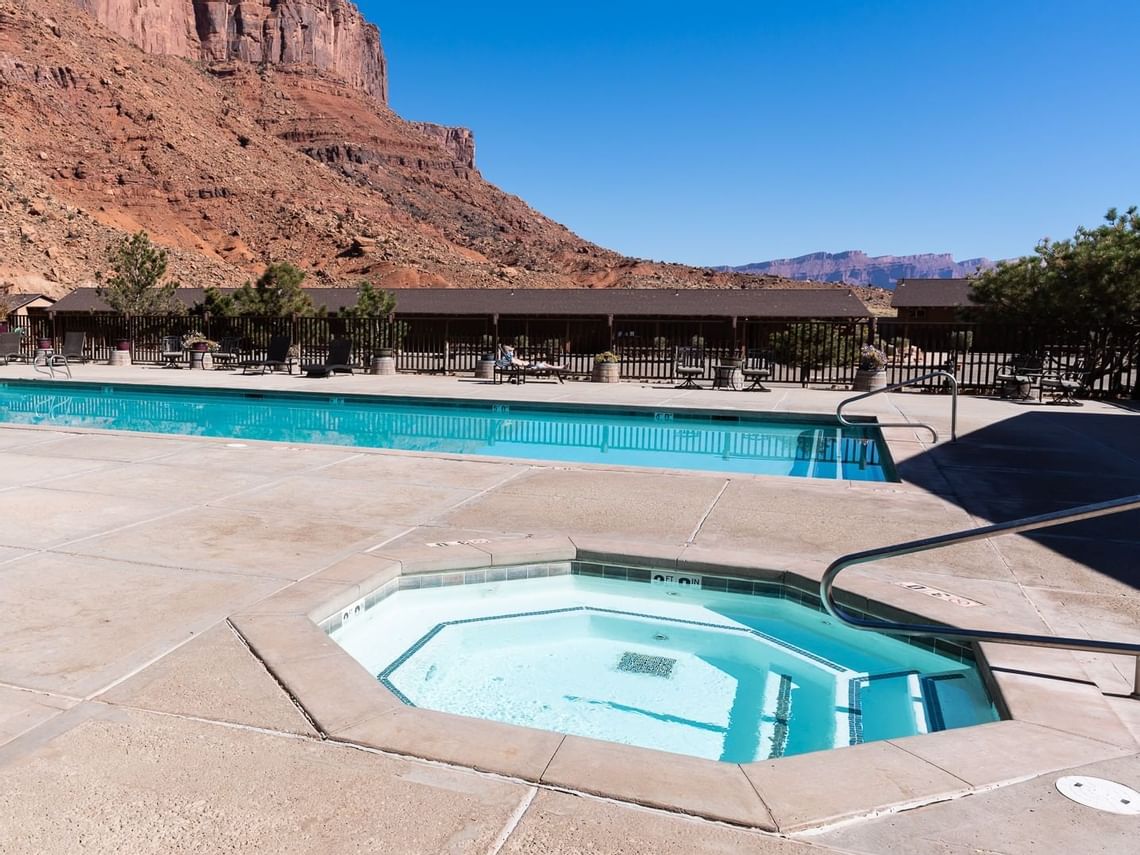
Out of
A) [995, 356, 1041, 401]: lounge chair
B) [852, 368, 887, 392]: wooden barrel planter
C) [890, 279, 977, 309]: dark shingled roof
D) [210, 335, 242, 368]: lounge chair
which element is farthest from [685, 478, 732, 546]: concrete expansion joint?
[890, 279, 977, 309]: dark shingled roof

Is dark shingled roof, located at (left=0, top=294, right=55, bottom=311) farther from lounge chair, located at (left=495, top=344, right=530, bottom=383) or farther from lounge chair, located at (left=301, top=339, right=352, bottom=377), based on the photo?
lounge chair, located at (left=495, top=344, right=530, bottom=383)

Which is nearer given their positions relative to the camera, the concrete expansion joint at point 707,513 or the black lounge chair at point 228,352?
the concrete expansion joint at point 707,513

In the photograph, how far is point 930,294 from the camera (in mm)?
55406

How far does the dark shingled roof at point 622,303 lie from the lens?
37969mm

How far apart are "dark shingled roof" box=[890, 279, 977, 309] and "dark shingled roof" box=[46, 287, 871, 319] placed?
55.0ft

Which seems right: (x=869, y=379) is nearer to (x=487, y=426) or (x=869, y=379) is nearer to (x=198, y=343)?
(x=487, y=426)

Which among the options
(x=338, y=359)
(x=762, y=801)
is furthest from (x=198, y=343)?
(x=762, y=801)

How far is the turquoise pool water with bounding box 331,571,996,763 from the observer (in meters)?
3.91

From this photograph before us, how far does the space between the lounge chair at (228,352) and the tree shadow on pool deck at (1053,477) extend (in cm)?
1896

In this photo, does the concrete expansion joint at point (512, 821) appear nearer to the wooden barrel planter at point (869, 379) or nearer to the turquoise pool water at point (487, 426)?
the turquoise pool water at point (487, 426)

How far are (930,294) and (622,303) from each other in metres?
26.0

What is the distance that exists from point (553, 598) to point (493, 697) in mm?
1271

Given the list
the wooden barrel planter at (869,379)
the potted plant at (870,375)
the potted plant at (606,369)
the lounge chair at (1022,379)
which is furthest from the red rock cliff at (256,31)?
the lounge chair at (1022,379)

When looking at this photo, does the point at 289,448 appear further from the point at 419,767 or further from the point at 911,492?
the point at 419,767
